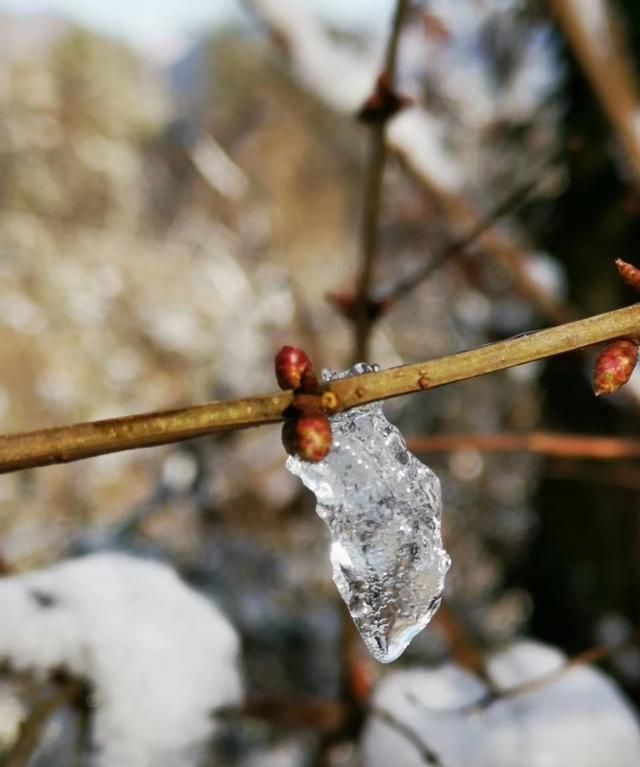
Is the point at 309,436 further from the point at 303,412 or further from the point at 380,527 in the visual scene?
the point at 380,527

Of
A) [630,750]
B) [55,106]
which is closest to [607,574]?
[630,750]

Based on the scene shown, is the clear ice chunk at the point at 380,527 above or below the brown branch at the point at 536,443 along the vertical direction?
above

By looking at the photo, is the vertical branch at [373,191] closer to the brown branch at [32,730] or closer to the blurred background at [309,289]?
the blurred background at [309,289]

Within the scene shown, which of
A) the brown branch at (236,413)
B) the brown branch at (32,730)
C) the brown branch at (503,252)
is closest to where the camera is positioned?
the brown branch at (236,413)

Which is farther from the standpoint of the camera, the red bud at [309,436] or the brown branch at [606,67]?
the brown branch at [606,67]

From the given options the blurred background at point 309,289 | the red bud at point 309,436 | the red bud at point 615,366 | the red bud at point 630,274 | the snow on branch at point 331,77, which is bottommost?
the blurred background at point 309,289

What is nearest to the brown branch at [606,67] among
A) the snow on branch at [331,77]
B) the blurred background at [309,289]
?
the blurred background at [309,289]

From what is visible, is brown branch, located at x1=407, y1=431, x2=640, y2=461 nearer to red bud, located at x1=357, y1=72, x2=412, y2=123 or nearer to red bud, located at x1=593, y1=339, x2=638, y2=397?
red bud, located at x1=357, y1=72, x2=412, y2=123
